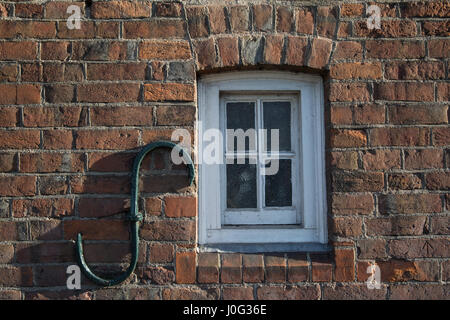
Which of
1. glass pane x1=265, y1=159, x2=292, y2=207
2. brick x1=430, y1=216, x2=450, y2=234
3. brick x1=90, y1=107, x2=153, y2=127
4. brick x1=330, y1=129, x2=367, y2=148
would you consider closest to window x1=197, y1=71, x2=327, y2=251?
glass pane x1=265, y1=159, x2=292, y2=207

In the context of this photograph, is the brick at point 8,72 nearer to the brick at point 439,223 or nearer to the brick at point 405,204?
the brick at point 405,204

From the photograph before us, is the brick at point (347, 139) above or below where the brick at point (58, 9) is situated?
below

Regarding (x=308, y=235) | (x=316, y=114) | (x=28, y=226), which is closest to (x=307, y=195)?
(x=308, y=235)

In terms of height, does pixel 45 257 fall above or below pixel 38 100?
below

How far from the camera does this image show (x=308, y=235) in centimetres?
255

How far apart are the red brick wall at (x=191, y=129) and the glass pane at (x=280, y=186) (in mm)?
260

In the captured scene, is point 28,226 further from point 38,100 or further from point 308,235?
point 308,235

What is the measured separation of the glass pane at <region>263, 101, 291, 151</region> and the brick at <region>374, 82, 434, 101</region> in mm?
517

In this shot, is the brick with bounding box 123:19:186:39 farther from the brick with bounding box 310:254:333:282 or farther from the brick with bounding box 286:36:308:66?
the brick with bounding box 310:254:333:282

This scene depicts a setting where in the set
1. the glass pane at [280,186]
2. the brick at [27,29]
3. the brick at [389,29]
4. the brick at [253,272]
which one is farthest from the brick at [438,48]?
the brick at [27,29]

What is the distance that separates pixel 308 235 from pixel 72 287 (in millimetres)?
1352

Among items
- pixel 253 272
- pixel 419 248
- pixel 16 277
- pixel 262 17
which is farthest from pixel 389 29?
pixel 16 277

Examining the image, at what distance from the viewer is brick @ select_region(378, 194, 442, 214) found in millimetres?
2434

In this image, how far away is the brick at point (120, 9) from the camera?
245 cm
